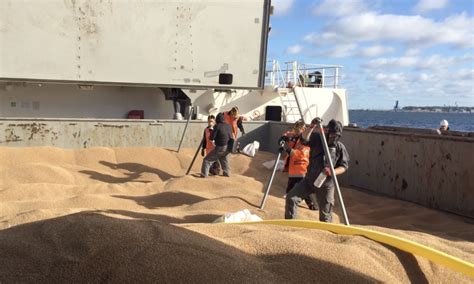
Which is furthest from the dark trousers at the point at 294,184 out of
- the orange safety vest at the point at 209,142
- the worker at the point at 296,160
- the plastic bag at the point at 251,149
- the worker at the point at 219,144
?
the plastic bag at the point at 251,149

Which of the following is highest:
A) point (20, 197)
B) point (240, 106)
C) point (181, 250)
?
point (240, 106)

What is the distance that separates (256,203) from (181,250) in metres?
4.61

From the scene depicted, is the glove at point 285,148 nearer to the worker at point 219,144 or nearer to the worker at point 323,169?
the worker at point 323,169

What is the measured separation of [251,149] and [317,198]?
7.34 m

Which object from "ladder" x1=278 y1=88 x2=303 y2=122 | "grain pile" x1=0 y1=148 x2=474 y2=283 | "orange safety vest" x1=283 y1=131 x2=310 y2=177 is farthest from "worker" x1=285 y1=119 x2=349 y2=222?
"ladder" x1=278 y1=88 x2=303 y2=122

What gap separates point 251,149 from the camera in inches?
536

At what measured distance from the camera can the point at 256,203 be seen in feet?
27.2

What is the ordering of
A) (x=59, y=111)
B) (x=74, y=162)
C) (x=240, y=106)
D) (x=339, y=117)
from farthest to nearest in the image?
(x=339, y=117) < (x=240, y=106) < (x=59, y=111) < (x=74, y=162)

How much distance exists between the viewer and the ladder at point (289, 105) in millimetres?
17828

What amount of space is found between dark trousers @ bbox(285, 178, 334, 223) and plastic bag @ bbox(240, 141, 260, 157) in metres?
6.97

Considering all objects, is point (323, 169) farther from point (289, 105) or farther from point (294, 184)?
point (289, 105)

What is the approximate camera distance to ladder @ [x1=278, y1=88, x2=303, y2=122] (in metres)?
17.8

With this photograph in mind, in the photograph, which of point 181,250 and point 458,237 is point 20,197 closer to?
point 181,250

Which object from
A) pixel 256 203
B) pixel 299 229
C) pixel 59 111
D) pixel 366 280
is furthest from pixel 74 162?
pixel 366 280
